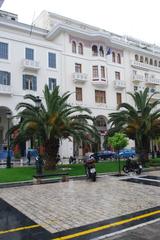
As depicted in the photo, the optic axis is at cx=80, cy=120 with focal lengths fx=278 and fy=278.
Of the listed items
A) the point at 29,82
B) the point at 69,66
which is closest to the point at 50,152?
the point at 29,82

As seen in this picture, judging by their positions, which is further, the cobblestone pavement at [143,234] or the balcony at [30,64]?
the balcony at [30,64]

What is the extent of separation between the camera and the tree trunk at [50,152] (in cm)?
2006

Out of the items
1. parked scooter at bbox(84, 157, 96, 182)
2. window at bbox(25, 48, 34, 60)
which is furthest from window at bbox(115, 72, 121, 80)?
parked scooter at bbox(84, 157, 96, 182)

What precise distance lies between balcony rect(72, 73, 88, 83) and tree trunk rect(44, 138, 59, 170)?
18411mm

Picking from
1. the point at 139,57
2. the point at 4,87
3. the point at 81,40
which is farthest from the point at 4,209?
the point at 139,57

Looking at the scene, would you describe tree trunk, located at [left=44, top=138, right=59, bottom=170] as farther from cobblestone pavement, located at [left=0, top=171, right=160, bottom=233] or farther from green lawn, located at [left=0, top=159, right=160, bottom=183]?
cobblestone pavement, located at [left=0, top=171, right=160, bottom=233]

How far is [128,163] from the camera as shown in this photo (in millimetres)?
18438

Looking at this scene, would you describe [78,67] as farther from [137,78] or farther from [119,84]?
[137,78]

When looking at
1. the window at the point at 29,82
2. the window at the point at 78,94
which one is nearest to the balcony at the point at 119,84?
the window at the point at 78,94

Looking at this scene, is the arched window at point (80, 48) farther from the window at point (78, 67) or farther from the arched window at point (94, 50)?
the arched window at point (94, 50)

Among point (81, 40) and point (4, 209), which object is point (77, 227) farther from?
point (81, 40)

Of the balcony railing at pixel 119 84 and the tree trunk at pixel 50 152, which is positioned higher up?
the balcony railing at pixel 119 84

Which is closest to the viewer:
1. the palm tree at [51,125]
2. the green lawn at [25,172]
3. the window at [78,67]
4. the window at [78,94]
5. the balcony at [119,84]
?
the green lawn at [25,172]

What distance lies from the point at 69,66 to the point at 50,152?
19944 mm
